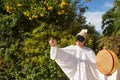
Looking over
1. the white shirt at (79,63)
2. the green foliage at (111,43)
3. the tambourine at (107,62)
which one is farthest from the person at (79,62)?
the green foliage at (111,43)

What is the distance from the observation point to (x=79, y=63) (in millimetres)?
9828

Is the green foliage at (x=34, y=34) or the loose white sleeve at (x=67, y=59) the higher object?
the loose white sleeve at (x=67, y=59)

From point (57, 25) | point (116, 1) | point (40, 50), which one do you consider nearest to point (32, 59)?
point (40, 50)

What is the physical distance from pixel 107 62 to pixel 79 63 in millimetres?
597

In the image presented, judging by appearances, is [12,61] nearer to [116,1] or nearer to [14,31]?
[14,31]

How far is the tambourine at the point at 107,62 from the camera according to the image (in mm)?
9266

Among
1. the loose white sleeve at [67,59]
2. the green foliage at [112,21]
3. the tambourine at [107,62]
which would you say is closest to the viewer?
the tambourine at [107,62]

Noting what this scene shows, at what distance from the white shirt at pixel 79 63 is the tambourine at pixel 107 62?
0.71ft

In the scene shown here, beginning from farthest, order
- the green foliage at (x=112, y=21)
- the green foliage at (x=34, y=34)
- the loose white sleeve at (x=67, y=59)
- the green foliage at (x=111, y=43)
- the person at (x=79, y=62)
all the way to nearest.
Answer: the green foliage at (x=112, y=21)
the green foliage at (x=111, y=43)
the green foliage at (x=34, y=34)
the person at (x=79, y=62)
the loose white sleeve at (x=67, y=59)

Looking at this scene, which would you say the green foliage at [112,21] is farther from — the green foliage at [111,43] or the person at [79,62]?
the person at [79,62]

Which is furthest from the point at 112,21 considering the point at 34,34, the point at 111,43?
the point at 34,34

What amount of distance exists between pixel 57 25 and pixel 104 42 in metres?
1.37

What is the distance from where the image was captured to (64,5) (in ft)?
42.7

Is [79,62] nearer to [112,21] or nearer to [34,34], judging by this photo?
[34,34]
